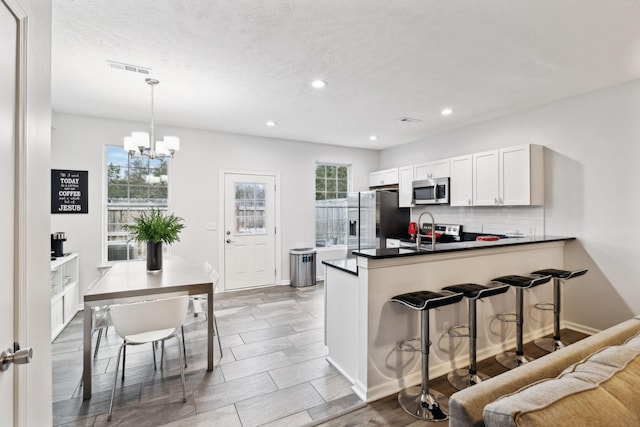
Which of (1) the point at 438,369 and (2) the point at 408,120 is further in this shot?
(2) the point at 408,120

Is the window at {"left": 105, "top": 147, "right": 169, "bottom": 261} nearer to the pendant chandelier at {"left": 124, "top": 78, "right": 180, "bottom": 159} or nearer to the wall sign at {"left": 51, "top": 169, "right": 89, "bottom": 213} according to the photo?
the wall sign at {"left": 51, "top": 169, "right": 89, "bottom": 213}

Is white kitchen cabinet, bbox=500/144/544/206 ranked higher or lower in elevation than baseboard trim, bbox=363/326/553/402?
higher

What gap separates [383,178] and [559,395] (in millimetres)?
5322

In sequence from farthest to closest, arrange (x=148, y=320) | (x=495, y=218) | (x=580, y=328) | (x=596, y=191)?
(x=495, y=218)
(x=580, y=328)
(x=596, y=191)
(x=148, y=320)

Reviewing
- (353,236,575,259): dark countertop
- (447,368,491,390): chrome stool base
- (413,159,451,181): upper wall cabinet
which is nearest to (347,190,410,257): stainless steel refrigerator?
(413,159,451,181): upper wall cabinet

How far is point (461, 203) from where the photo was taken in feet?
14.9

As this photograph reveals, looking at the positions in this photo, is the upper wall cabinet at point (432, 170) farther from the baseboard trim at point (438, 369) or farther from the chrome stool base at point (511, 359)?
the chrome stool base at point (511, 359)

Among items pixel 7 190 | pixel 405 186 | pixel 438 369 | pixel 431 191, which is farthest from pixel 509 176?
pixel 7 190

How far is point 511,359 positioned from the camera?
278 cm

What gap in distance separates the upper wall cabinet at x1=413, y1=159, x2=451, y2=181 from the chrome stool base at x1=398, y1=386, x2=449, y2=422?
3.32 metres

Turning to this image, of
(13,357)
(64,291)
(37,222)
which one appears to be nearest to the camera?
(13,357)

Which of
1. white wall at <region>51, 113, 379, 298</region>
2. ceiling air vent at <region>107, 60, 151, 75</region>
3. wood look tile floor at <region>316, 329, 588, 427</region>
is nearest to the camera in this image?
wood look tile floor at <region>316, 329, 588, 427</region>

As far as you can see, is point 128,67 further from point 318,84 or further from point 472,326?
point 472,326

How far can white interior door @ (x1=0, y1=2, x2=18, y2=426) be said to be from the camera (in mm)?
875
